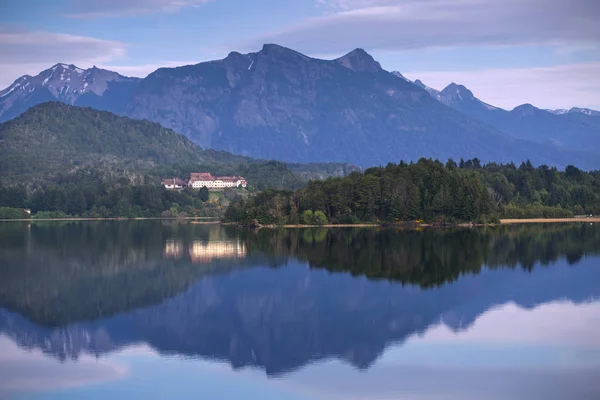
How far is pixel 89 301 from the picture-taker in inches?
2095

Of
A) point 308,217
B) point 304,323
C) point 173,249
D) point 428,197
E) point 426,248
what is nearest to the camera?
point 304,323

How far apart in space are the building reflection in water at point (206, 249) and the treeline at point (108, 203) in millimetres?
88581

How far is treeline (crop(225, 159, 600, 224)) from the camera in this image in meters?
123

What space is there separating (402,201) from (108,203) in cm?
8858

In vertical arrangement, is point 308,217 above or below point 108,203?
below

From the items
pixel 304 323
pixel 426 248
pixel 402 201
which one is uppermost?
pixel 402 201

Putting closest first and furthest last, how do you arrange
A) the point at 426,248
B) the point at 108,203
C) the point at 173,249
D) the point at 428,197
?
the point at 426,248, the point at 173,249, the point at 428,197, the point at 108,203

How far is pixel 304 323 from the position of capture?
45219 mm

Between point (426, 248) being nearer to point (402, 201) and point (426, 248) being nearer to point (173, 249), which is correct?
point (173, 249)

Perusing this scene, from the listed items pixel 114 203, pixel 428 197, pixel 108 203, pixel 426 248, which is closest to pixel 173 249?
pixel 426 248

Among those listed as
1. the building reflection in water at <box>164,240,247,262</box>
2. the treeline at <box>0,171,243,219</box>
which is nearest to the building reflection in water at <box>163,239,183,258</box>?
the building reflection in water at <box>164,240,247,262</box>

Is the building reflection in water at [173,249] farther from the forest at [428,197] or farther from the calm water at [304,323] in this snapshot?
the forest at [428,197]

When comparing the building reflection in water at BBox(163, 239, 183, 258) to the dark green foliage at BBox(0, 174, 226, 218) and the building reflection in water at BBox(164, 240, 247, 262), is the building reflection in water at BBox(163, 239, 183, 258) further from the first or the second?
the dark green foliage at BBox(0, 174, 226, 218)

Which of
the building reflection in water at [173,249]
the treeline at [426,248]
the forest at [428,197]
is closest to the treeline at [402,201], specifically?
the forest at [428,197]
